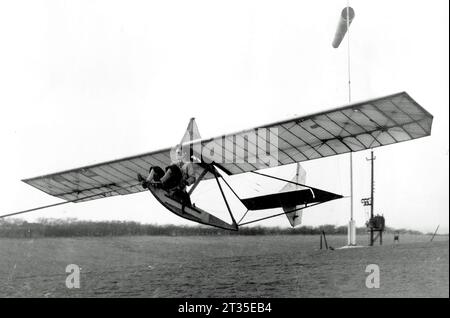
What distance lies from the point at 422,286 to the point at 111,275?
28.8ft

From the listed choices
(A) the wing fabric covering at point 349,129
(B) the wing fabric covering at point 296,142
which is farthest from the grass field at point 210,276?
(A) the wing fabric covering at point 349,129

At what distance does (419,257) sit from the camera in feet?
46.2

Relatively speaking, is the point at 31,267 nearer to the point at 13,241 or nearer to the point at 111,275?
the point at 111,275

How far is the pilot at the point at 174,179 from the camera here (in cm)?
938

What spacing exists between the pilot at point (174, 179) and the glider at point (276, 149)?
0.13m

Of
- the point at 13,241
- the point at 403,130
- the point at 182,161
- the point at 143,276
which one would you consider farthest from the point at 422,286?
the point at 13,241

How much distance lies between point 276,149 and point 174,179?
282 cm

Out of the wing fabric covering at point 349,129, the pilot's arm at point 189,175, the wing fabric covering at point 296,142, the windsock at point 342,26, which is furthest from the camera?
the windsock at point 342,26

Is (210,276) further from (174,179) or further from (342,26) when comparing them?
(342,26)

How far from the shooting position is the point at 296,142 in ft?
34.7

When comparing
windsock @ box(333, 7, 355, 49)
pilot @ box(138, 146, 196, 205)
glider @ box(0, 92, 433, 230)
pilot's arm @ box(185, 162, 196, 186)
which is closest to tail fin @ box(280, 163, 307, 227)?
glider @ box(0, 92, 433, 230)

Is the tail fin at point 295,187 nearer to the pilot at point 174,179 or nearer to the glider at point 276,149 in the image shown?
the glider at point 276,149

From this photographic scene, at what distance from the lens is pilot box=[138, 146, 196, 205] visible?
369 inches
